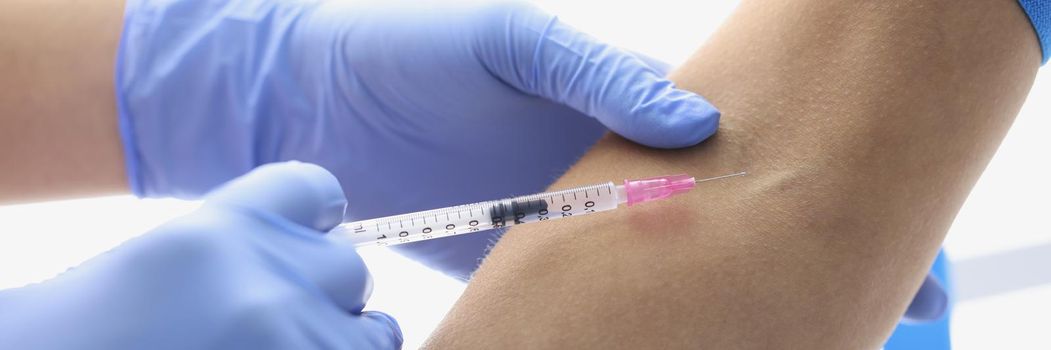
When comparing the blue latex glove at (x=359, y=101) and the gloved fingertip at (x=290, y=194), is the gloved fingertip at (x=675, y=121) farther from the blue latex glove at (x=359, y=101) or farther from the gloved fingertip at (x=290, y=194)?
the gloved fingertip at (x=290, y=194)

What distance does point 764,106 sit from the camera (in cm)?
110

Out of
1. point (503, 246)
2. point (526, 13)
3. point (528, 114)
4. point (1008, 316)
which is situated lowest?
point (1008, 316)

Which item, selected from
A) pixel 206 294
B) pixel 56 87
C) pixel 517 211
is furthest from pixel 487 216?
pixel 56 87

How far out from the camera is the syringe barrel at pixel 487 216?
3.52 feet

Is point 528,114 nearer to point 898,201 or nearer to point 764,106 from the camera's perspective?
point 764,106

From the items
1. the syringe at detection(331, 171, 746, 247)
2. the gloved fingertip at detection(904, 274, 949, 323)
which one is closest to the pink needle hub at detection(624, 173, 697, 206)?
the syringe at detection(331, 171, 746, 247)

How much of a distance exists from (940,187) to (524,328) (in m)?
0.63

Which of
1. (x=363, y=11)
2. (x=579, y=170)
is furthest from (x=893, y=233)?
(x=363, y=11)

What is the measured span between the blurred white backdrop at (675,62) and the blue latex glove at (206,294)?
0.90 metres

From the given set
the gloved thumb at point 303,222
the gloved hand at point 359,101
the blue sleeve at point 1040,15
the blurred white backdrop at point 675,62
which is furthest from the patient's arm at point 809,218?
the blurred white backdrop at point 675,62

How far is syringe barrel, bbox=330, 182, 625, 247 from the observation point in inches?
42.3

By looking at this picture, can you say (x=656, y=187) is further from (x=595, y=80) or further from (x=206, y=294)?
(x=206, y=294)

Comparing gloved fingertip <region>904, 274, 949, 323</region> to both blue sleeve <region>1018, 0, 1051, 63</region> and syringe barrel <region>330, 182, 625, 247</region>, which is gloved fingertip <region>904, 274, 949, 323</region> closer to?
blue sleeve <region>1018, 0, 1051, 63</region>

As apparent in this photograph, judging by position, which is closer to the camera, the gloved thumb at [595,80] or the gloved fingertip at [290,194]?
the gloved fingertip at [290,194]
